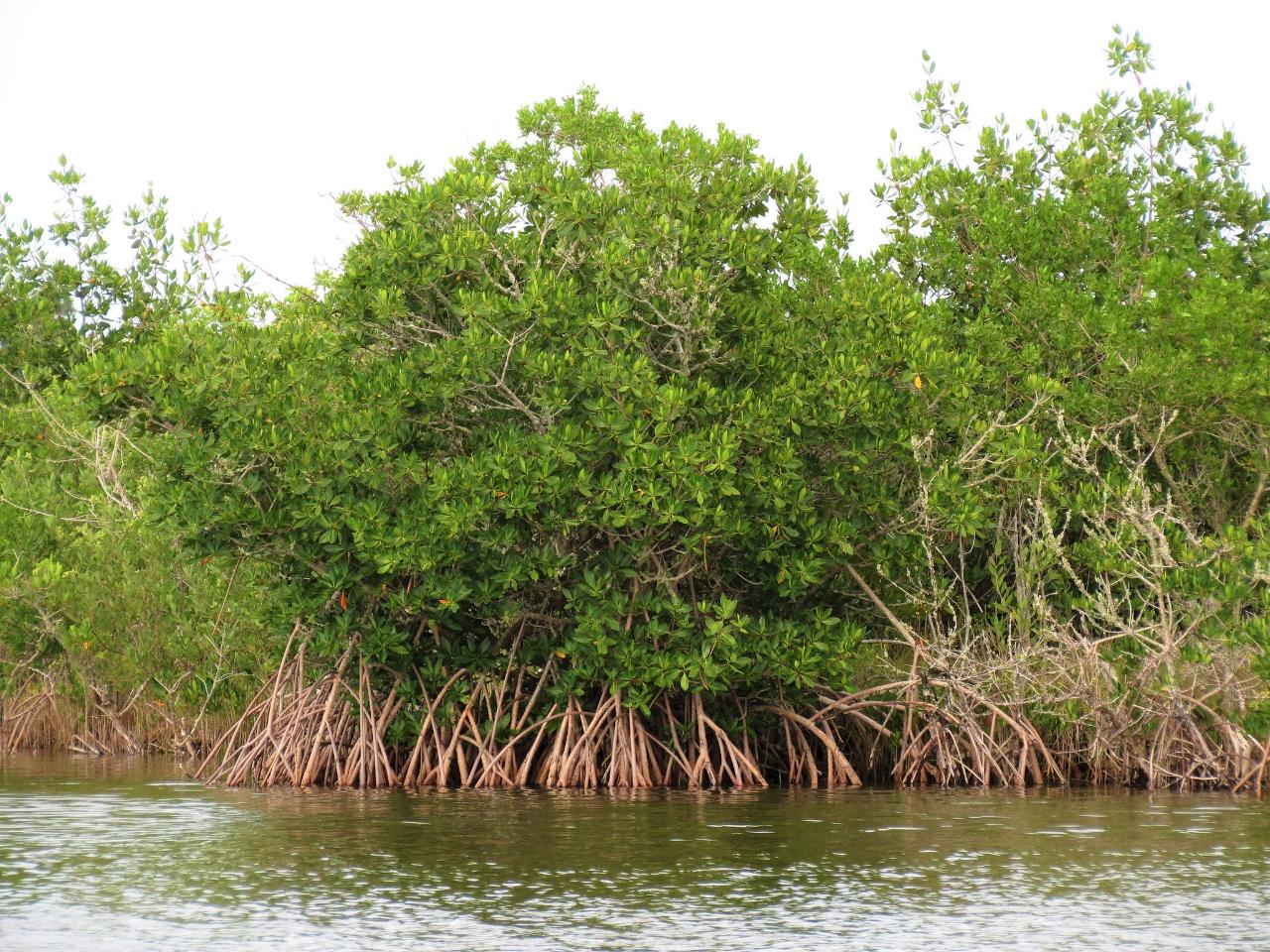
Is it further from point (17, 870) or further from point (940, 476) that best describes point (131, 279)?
point (17, 870)

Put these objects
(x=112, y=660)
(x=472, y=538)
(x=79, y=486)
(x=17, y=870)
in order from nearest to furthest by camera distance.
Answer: (x=17, y=870) < (x=472, y=538) < (x=112, y=660) < (x=79, y=486)

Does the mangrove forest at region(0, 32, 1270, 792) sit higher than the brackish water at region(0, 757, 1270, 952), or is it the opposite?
the mangrove forest at region(0, 32, 1270, 792)

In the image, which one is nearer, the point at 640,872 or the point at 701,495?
the point at 640,872

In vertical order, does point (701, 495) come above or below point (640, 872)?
above

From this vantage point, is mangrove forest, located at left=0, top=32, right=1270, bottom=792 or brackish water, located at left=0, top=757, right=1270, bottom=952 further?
mangrove forest, located at left=0, top=32, right=1270, bottom=792

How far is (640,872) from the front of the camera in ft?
34.2

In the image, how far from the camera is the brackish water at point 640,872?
8484 mm

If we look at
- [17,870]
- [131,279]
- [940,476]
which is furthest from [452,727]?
[131,279]

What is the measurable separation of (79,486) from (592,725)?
10796 millimetres

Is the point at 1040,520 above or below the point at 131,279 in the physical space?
below

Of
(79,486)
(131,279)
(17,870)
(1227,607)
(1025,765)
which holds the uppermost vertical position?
(131,279)

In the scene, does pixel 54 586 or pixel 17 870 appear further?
pixel 54 586

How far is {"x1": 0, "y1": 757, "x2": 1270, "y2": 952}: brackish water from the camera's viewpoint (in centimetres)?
848

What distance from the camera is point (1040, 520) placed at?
17609mm
